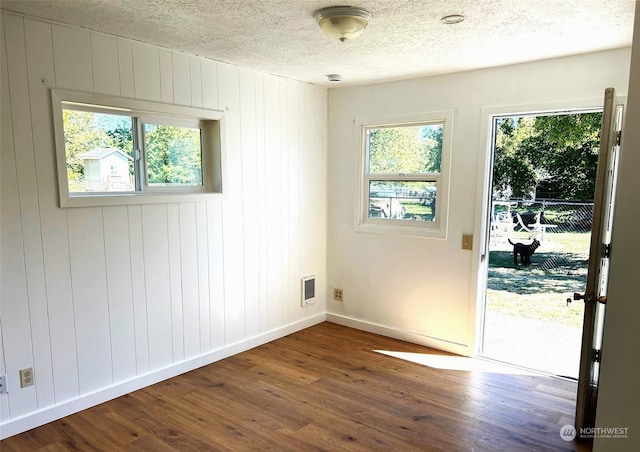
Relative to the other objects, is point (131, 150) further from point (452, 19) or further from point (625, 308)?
point (625, 308)

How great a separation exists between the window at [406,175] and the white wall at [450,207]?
87 millimetres

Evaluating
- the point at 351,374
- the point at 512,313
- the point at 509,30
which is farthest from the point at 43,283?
the point at 512,313

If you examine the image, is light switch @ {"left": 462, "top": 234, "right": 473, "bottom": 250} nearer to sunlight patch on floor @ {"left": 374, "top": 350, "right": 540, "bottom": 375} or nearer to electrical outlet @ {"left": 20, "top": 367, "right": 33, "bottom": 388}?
sunlight patch on floor @ {"left": 374, "top": 350, "right": 540, "bottom": 375}

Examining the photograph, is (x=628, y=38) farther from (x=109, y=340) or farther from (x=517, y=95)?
(x=109, y=340)

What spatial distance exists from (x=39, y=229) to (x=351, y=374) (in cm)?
234

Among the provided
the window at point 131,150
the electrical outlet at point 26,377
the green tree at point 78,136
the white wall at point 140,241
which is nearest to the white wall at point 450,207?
the white wall at point 140,241

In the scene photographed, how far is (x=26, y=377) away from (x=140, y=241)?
1.02m

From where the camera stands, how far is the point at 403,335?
157 inches

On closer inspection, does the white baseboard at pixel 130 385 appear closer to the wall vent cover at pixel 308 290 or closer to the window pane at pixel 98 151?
the wall vent cover at pixel 308 290

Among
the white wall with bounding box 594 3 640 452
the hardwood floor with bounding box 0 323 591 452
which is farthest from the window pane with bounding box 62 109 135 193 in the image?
the white wall with bounding box 594 3 640 452

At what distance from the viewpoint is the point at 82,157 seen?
8.89ft

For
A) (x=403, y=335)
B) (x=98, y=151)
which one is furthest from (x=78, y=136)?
(x=403, y=335)

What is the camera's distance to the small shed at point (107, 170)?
275cm

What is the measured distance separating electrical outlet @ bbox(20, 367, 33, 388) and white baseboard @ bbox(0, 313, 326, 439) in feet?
0.62
